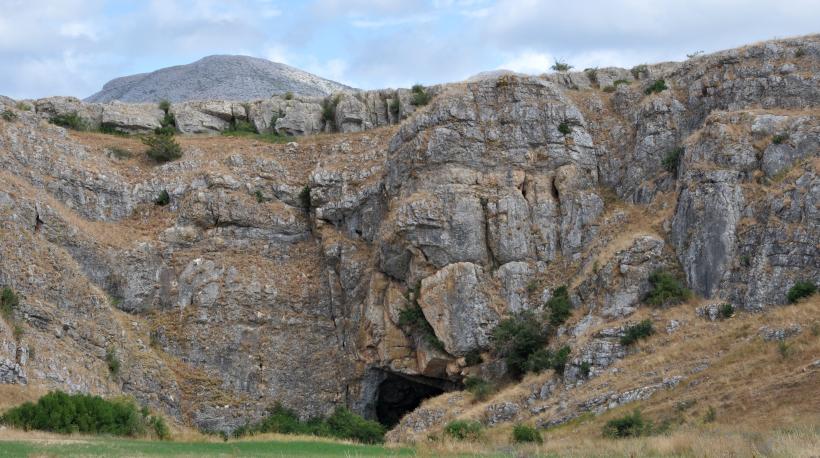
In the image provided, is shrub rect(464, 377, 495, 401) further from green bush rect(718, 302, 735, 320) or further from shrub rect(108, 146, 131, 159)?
shrub rect(108, 146, 131, 159)

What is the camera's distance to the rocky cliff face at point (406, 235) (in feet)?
120

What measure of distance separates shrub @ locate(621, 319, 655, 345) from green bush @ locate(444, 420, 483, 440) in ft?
20.8

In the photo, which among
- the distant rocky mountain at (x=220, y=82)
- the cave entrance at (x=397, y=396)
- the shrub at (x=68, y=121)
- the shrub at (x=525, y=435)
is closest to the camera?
the shrub at (x=525, y=435)

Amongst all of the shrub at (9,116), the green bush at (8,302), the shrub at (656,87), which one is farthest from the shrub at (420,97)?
the green bush at (8,302)

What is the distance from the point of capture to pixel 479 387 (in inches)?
1487

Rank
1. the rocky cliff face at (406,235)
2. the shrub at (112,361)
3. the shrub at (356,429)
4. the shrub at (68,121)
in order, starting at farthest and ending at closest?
the shrub at (68,121) < the shrub at (112,361) < the shrub at (356,429) < the rocky cliff face at (406,235)

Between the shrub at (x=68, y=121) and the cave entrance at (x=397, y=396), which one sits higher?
the shrub at (x=68, y=121)

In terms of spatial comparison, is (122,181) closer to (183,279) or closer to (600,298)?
(183,279)

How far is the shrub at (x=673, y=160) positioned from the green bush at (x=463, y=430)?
15122mm

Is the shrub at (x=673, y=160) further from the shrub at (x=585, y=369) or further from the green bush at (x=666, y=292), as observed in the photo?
the shrub at (x=585, y=369)

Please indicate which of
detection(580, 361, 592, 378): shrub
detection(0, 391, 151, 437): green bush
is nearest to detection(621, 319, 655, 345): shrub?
detection(580, 361, 592, 378): shrub

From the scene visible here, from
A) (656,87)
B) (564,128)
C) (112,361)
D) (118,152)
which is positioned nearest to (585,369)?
(564,128)

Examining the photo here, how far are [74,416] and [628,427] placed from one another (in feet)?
54.6

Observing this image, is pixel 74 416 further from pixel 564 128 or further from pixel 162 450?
pixel 564 128
